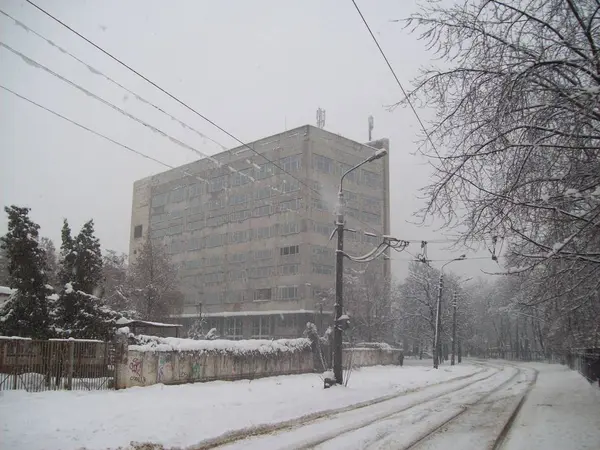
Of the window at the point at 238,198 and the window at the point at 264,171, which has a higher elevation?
the window at the point at 264,171

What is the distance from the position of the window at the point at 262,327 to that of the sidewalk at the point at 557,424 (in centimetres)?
5088

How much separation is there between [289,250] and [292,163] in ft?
36.2

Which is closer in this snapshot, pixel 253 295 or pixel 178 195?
pixel 253 295

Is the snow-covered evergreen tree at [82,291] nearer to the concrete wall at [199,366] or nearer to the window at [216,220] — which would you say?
the concrete wall at [199,366]

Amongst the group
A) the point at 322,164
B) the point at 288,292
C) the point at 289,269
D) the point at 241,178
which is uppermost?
the point at 322,164

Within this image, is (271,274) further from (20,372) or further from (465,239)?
(465,239)

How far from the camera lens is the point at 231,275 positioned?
76062 mm

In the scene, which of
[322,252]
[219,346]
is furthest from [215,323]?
[219,346]

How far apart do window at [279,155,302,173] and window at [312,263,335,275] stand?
40.5 ft

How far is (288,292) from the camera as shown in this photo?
6831 centimetres

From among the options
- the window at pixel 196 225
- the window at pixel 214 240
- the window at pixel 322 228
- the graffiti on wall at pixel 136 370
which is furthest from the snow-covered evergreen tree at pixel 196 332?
the window at pixel 196 225

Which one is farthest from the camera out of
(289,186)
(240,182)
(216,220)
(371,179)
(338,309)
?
(216,220)

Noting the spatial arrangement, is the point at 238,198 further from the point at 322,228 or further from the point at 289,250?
the point at 322,228

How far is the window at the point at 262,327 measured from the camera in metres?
70.1
